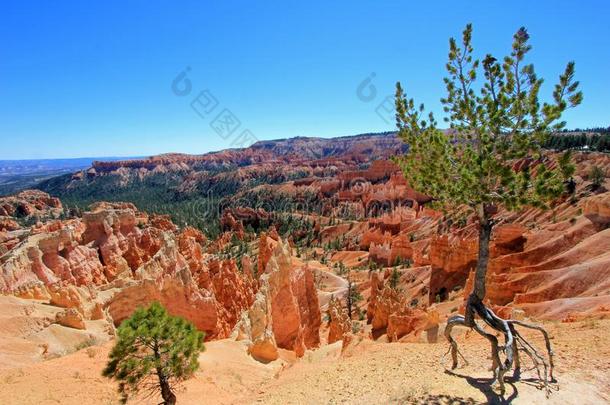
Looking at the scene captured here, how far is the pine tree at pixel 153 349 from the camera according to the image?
382 inches

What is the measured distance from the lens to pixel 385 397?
9.19 metres

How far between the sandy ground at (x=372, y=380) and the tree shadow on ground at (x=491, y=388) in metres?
0.02

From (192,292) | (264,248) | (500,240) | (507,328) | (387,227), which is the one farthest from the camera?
(387,227)

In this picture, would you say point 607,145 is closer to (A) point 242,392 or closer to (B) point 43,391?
(A) point 242,392

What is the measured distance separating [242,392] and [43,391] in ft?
19.3

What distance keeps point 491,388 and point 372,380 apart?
3081 millimetres

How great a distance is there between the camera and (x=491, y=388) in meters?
8.48

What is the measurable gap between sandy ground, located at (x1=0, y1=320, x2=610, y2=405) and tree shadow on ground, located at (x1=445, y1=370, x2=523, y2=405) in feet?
0.07

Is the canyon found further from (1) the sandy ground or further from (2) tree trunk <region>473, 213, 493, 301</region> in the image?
(2) tree trunk <region>473, 213, 493, 301</region>

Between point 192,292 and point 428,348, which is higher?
point 428,348

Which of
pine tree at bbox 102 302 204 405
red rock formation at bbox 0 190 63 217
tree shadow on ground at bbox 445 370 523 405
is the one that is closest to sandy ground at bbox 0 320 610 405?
tree shadow on ground at bbox 445 370 523 405

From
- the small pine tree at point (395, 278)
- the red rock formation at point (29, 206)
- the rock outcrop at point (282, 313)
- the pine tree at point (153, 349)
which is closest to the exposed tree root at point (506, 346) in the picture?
the pine tree at point (153, 349)

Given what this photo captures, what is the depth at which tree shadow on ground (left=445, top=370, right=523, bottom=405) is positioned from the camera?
791 cm

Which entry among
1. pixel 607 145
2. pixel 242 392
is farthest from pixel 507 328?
pixel 607 145
